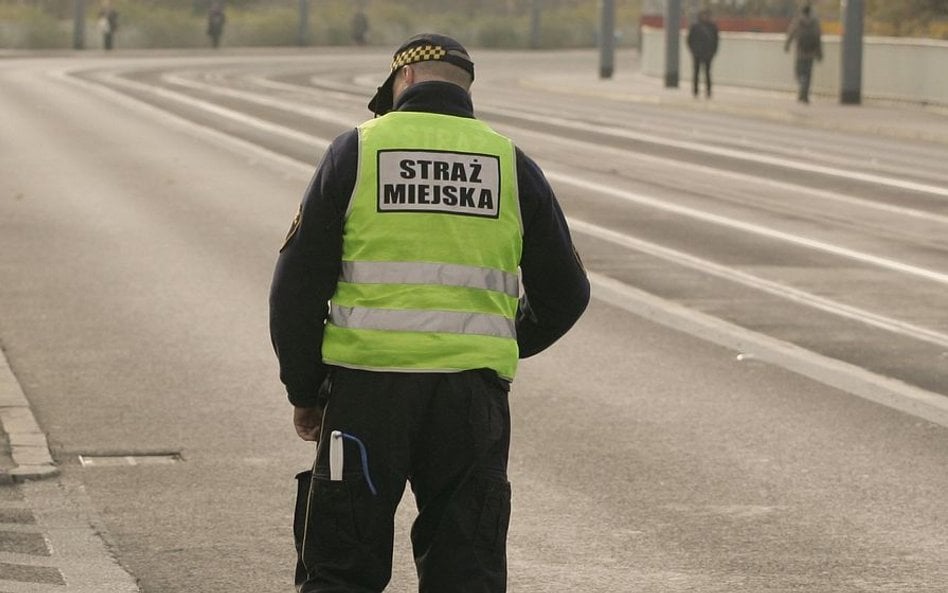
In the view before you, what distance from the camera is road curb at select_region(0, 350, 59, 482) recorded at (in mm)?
8055

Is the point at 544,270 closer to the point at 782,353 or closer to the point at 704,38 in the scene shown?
the point at 782,353

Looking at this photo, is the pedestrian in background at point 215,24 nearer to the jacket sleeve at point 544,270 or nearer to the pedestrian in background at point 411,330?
the jacket sleeve at point 544,270

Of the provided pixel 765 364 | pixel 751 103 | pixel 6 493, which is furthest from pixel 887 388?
pixel 751 103

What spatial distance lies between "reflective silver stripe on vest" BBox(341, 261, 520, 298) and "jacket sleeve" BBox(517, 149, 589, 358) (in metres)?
0.19

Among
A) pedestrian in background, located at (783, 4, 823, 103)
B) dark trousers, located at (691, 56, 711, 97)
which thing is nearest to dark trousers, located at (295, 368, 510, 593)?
pedestrian in background, located at (783, 4, 823, 103)

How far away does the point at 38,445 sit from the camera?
859 cm

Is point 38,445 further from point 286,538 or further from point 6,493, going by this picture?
Result: point 286,538

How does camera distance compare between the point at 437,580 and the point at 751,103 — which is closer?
the point at 437,580

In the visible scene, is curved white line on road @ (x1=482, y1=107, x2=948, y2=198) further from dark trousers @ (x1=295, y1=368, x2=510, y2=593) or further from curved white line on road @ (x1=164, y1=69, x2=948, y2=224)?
dark trousers @ (x1=295, y1=368, x2=510, y2=593)

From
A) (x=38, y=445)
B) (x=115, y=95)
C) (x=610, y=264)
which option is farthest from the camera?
(x=115, y=95)

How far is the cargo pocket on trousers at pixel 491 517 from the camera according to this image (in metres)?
4.71

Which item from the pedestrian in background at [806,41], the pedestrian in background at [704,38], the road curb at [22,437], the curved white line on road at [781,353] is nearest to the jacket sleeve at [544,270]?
the road curb at [22,437]

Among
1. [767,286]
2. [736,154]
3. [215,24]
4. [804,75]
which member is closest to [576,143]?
[736,154]

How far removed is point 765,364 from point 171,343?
3.29 meters
